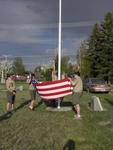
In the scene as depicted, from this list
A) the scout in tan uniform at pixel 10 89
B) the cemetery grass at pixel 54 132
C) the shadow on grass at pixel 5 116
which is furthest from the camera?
Result: the scout in tan uniform at pixel 10 89

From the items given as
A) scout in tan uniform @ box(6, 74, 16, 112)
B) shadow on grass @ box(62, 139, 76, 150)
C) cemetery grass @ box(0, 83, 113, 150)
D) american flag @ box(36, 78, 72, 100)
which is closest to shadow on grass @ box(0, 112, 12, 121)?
cemetery grass @ box(0, 83, 113, 150)

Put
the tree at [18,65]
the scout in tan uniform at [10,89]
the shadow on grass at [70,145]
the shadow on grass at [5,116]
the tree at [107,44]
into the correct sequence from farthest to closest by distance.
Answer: the tree at [18,65]
the tree at [107,44]
the scout in tan uniform at [10,89]
the shadow on grass at [5,116]
the shadow on grass at [70,145]

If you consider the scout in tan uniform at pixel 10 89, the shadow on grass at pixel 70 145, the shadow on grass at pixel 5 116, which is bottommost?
the shadow on grass at pixel 70 145

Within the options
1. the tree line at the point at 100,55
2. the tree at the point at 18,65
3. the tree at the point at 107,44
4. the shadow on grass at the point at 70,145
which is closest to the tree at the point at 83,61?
the tree line at the point at 100,55

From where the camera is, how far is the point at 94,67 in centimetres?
5738

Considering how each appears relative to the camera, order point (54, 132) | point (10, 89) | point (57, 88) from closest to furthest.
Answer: point (54, 132) < point (57, 88) < point (10, 89)

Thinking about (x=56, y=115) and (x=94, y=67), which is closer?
(x=56, y=115)

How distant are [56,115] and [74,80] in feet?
5.13

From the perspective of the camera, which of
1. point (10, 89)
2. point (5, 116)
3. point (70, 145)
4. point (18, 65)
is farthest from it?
point (18, 65)

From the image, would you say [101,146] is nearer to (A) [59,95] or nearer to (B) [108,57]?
(A) [59,95]

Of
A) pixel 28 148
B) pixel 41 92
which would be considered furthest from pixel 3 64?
pixel 28 148

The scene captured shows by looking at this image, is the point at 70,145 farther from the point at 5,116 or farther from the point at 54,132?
the point at 5,116

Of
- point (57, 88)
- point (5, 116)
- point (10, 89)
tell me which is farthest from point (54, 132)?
point (10, 89)

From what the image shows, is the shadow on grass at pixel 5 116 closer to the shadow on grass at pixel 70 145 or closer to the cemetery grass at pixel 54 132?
the cemetery grass at pixel 54 132
